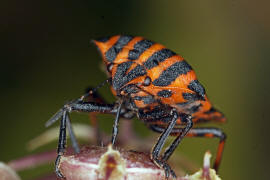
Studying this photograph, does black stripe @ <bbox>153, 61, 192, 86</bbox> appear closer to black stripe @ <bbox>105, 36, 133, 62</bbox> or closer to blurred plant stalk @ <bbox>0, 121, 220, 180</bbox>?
black stripe @ <bbox>105, 36, 133, 62</bbox>

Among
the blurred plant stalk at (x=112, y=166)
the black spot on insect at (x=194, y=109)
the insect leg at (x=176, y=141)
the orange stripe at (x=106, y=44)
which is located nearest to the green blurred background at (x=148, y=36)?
the black spot on insect at (x=194, y=109)

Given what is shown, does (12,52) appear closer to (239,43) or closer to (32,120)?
(32,120)

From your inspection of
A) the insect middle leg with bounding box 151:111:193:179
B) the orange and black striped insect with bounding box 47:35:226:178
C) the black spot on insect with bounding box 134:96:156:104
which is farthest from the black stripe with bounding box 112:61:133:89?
the insect middle leg with bounding box 151:111:193:179

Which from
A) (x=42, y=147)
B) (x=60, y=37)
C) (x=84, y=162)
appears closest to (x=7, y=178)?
(x=84, y=162)

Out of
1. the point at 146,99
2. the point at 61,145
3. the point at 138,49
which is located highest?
the point at 138,49

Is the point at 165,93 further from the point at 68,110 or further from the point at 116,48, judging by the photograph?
the point at 68,110

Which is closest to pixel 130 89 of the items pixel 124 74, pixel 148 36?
pixel 124 74
